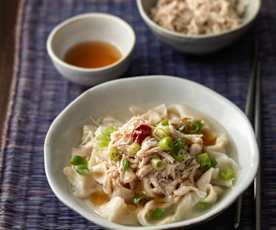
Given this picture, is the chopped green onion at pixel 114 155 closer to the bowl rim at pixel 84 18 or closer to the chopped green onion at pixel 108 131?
the chopped green onion at pixel 108 131

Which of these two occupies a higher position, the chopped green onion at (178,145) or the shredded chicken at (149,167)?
the chopped green onion at (178,145)

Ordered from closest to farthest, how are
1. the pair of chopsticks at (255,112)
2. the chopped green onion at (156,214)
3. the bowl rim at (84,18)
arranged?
1. the chopped green onion at (156,214)
2. the pair of chopsticks at (255,112)
3. the bowl rim at (84,18)

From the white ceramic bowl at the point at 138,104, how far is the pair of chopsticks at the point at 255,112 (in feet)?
0.37

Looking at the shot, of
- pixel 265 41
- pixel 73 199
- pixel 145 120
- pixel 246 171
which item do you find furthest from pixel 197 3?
pixel 73 199

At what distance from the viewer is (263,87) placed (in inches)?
95.0

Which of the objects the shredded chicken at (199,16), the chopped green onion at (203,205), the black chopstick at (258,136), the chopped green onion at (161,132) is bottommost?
the black chopstick at (258,136)

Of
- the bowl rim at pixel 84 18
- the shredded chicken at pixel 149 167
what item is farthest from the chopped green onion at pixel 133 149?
the bowl rim at pixel 84 18

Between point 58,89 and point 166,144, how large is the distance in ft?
2.64

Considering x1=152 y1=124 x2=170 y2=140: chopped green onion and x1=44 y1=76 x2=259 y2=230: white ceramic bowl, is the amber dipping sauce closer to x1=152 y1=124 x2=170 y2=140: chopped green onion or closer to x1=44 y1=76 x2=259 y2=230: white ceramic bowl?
x1=44 y1=76 x2=259 y2=230: white ceramic bowl

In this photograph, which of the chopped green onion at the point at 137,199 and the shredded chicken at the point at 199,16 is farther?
the shredded chicken at the point at 199,16

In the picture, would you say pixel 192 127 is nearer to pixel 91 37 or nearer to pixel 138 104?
pixel 138 104

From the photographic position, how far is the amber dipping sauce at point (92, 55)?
2459 mm

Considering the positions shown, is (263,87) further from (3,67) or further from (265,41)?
(3,67)

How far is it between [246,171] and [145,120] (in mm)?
391
